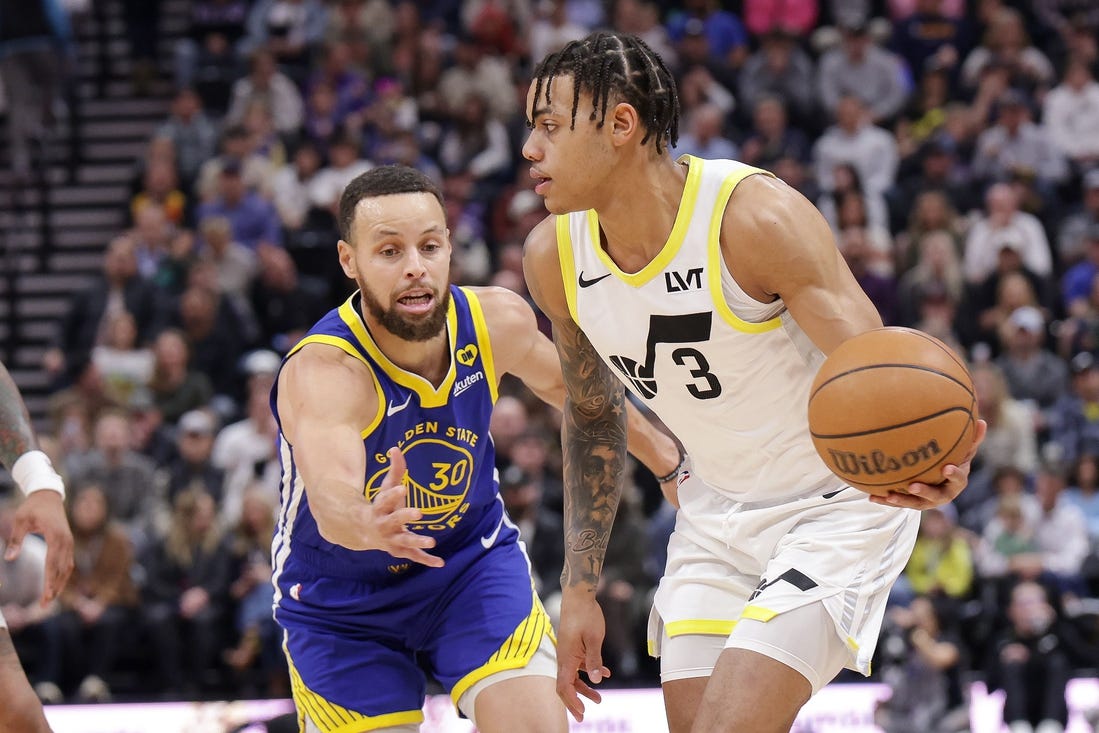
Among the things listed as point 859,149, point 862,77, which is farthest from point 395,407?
point 862,77

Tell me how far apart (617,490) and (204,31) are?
12.1 m

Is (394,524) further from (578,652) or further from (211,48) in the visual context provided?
(211,48)

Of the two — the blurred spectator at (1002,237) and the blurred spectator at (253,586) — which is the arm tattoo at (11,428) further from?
the blurred spectator at (1002,237)

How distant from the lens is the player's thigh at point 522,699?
15.2ft

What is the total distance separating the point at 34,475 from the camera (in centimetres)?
479

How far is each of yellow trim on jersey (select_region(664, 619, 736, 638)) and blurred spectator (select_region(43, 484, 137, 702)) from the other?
20.2 ft

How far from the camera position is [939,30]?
1431cm

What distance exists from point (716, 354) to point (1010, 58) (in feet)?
34.2

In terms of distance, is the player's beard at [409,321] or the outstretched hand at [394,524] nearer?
the outstretched hand at [394,524]

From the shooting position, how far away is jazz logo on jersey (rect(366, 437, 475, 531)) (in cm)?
473

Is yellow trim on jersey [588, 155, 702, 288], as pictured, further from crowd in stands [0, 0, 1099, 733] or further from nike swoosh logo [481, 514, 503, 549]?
crowd in stands [0, 0, 1099, 733]

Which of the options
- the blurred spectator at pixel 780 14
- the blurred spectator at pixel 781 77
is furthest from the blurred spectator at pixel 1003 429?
the blurred spectator at pixel 780 14

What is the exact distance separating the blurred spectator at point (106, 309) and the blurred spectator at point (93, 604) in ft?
7.11

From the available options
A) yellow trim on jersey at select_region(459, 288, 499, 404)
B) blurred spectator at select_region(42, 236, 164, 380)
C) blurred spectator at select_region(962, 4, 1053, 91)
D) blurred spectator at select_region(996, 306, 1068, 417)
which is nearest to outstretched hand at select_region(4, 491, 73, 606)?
yellow trim on jersey at select_region(459, 288, 499, 404)
